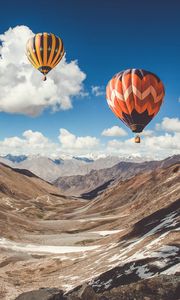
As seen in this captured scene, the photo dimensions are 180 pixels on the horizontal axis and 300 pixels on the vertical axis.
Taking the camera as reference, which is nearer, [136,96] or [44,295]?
[44,295]

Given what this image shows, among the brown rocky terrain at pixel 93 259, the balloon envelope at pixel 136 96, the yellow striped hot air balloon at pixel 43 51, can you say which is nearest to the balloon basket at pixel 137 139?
the balloon envelope at pixel 136 96

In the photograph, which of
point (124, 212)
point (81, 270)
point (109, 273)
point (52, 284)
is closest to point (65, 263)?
point (81, 270)

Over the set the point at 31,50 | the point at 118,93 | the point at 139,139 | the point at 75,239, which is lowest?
the point at 75,239

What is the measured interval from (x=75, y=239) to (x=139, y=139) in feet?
212

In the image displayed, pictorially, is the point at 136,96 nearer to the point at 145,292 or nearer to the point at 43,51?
the point at 43,51

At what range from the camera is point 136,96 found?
6450cm

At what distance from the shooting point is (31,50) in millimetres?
89062

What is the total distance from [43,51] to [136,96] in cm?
3217

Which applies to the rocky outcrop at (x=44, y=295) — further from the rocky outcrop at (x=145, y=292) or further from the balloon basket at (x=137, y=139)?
the balloon basket at (x=137, y=139)

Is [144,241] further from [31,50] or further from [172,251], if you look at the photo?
[31,50]

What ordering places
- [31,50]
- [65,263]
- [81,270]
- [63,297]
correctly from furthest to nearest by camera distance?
[31,50]
[65,263]
[81,270]
[63,297]

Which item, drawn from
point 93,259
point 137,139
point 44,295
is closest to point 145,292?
point 44,295

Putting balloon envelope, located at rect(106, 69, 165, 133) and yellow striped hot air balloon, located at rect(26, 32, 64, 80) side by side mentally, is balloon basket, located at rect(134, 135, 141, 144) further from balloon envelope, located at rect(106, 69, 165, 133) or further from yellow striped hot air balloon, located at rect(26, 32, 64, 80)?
yellow striped hot air balloon, located at rect(26, 32, 64, 80)

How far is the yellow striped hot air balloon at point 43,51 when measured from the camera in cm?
8819
